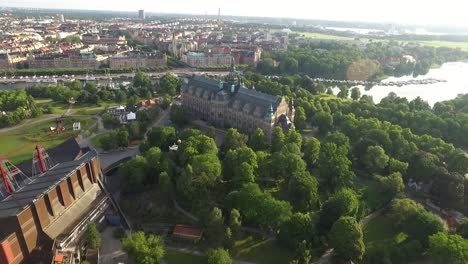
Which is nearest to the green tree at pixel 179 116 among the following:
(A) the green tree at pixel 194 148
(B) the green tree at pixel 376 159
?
(A) the green tree at pixel 194 148

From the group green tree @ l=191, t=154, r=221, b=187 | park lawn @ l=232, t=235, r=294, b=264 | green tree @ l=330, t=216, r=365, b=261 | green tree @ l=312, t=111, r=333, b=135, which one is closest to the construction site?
green tree @ l=191, t=154, r=221, b=187

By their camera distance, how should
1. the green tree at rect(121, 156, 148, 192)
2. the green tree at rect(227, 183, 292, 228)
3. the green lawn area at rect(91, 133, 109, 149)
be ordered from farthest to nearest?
the green lawn area at rect(91, 133, 109, 149) < the green tree at rect(121, 156, 148, 192) < the green tree at rect(227, 183, 292, 228)

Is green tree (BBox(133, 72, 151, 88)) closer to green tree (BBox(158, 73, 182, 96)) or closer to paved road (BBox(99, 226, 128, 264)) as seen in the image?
green tree (BBox(158, 73, 182, 96))

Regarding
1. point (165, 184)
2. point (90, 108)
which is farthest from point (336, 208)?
point (90, 108)

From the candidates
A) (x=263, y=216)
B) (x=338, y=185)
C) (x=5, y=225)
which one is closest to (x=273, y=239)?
(x=263, y=216)

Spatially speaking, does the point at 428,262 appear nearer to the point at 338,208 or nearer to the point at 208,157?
the point at 338,208

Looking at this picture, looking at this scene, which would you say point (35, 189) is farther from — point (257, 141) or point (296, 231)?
point (257, 141)
